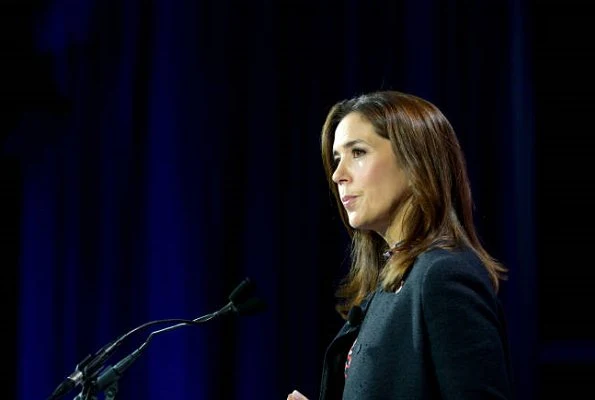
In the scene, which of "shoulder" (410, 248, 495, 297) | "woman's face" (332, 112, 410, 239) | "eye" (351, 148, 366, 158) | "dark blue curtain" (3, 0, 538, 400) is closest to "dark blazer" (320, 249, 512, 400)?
"shoulder" (410, 248, 495, 297)

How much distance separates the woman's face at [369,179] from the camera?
146 centimetres

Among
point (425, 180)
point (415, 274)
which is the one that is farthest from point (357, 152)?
point (415, 274)

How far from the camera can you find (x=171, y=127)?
249 cm

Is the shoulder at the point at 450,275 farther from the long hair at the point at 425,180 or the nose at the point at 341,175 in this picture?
the nose at the point at 341,175

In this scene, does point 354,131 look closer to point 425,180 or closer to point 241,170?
point 425,180

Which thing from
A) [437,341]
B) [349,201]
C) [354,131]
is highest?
[354,131]

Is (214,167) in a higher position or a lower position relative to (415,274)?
higher

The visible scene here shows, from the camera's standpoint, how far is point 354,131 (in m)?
1.53

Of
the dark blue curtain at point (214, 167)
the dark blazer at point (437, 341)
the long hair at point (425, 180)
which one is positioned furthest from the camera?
the dark blue curtain at point (214, 167)

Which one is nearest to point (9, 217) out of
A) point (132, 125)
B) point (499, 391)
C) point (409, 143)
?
point (132, 125)

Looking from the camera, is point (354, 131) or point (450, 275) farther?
point (354, 131)

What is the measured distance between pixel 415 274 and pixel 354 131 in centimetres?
37

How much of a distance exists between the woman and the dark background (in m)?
0.88

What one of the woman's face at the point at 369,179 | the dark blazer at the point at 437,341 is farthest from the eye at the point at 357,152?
the dark blazer at the point at 437,341
